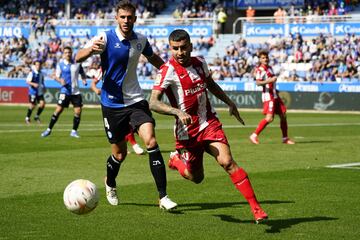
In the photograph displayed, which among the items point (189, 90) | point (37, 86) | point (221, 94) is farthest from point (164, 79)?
point (37, 86)

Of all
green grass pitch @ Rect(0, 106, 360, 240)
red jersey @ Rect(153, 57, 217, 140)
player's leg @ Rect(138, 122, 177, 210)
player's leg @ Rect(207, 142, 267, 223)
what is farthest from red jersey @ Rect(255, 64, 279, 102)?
player's leg @ Rect(207, 142, 267, 223)

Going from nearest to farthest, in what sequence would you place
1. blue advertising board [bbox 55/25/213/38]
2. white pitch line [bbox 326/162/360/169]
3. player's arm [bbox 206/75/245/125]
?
player's arm [bbox 206/75/245/125]
white pitch line [bbox 326/162/360/169]
blue advertising board [bbox 55/25/213/38]

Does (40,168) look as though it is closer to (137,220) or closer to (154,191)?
(154,191)

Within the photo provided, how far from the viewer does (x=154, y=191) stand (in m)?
11.9

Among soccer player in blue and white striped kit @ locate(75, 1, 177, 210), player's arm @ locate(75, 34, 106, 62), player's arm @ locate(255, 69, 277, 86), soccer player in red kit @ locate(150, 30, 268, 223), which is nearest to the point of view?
soccer player in red kit @ locate(150, 30, 268, 223)

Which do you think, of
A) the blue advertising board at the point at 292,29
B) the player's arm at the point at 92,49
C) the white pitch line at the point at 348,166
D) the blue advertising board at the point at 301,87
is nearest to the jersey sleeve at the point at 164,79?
the player's arm at the point at 92,49

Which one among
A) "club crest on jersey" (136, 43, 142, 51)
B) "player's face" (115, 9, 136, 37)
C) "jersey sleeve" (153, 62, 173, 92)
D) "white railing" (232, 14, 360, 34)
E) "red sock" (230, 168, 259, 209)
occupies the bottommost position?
"red sock" (230, 168, 259, 209)

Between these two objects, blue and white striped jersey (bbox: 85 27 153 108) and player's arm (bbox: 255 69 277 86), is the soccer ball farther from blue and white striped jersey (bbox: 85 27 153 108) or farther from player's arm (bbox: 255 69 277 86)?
player's arm (bbox: 255 69 277 86)

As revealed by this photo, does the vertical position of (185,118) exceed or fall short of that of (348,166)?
it exceeds it

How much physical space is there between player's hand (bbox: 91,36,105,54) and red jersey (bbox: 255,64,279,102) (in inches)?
422

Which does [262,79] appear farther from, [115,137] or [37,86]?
[37,86]

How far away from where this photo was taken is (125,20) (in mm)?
10281

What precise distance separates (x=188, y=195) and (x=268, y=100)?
9.77 metres

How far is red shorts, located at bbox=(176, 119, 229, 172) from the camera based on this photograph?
374 inches
